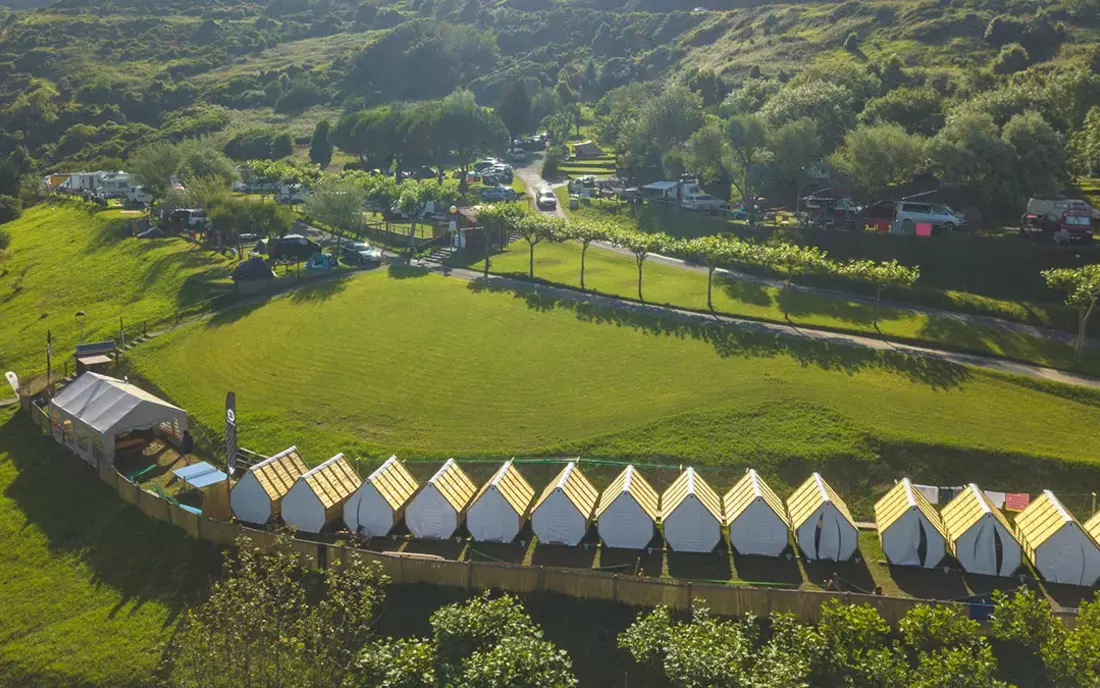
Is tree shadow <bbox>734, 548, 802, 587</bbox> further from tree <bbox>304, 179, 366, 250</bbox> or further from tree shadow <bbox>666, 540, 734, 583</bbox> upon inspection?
tree <bbox>304, 179, 366, 250</bbox>

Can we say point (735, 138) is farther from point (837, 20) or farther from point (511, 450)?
point (837, 20)

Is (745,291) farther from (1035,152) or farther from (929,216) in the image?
(1035,152)

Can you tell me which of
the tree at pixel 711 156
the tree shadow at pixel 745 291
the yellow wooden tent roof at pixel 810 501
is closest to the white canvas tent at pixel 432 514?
the yellow wooden tent roof at pixel 810 501

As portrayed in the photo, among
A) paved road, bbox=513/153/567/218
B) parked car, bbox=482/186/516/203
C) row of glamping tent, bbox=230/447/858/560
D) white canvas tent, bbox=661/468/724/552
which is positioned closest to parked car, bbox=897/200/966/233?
paved road, bbox=513/153/567/218

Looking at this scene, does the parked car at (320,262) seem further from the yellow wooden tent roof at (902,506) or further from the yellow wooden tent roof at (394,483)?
the yellow wooden tent roof at (902,506)

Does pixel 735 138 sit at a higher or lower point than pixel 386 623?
higher

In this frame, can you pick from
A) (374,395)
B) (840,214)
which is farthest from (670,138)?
(374,395)
